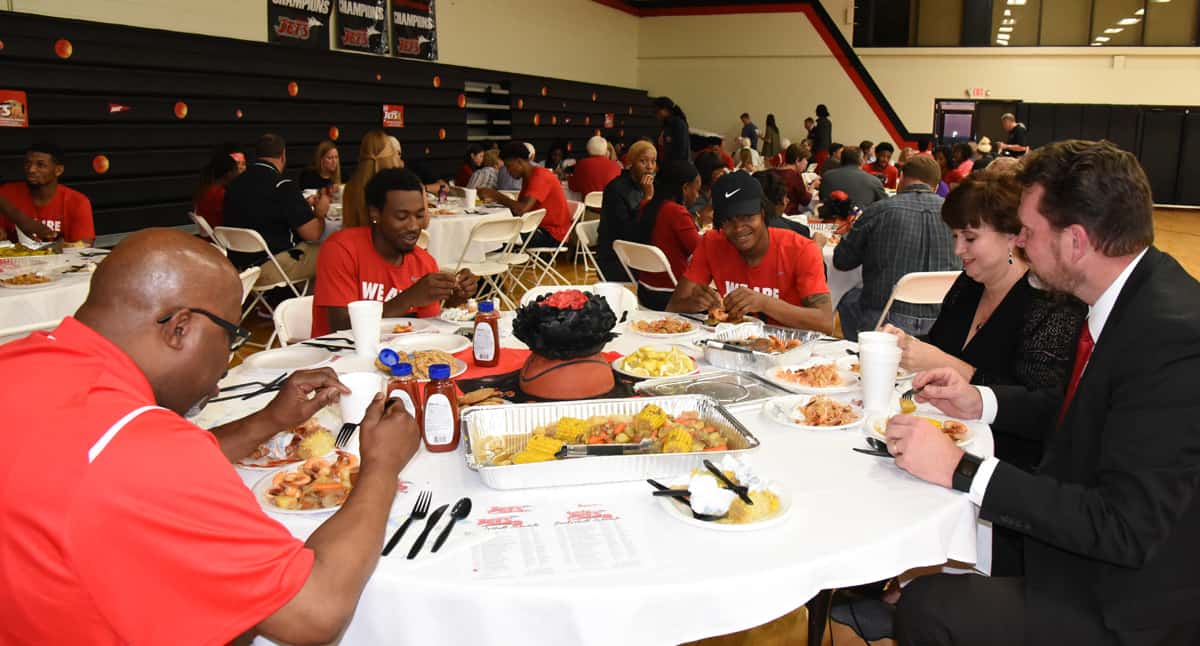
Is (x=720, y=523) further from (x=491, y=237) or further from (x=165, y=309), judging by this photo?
(x=491, y=237)

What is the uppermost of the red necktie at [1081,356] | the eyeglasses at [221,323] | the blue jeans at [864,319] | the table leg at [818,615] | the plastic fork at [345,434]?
the eyeglasses at [221,323]

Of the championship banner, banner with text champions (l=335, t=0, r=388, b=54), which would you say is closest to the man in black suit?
the championship banner

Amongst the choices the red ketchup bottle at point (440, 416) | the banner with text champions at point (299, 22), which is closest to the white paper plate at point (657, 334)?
the red ketchup bottle at point (440, 416)

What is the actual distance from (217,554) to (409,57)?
1063 centimetres

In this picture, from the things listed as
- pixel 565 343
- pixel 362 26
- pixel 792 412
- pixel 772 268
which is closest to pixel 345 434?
pixel 565 343

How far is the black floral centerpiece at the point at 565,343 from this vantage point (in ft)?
6.25

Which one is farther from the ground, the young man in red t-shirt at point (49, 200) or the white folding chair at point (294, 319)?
the young man in red t-shirt at point (49, 200)

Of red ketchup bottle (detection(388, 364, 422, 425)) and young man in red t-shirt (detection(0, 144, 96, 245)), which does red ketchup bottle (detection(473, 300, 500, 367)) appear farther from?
young man in red t-shirt (detection(0, 144, 96, 245))

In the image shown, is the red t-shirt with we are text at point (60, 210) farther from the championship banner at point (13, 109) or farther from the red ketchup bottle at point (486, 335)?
the red ketchup bottle at point (486, 335)

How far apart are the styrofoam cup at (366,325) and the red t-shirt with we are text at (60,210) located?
3.88m

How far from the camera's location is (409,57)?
10680 mm

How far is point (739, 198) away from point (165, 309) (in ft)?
7.98

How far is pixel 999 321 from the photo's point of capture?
2328 millimetres

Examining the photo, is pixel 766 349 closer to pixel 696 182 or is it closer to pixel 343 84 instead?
pixel 696 182
